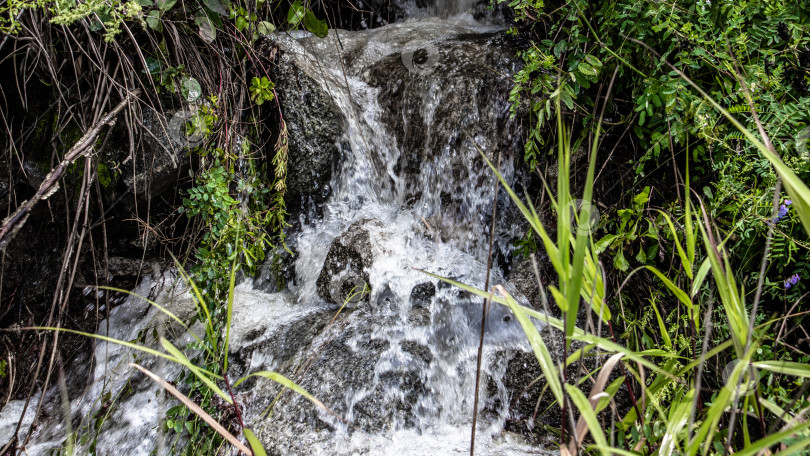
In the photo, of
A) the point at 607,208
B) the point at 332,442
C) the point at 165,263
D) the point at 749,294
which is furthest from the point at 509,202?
the point at 165,263

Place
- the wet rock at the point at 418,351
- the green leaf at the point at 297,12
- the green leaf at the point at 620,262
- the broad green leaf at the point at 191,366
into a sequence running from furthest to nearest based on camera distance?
the green leaf at the point at 297,12 → the wet rock at the point at 418,351 → the green leaf at the point at 620,262 → the broad green leaf at the point at 191,366

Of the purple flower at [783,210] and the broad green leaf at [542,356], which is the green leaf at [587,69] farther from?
the broad green leaf at [542,356]

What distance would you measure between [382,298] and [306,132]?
4.05 ft

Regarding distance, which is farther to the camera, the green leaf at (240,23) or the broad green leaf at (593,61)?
the green leaf at (240,23)

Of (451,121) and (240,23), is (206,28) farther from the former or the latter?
(451,121)

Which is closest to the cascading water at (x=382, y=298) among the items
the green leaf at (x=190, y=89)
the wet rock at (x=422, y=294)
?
the wet rock at (x=422, y=294)

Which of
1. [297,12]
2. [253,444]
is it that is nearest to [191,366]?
[253,444]

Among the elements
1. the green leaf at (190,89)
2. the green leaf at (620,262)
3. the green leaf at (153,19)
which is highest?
the green leaf at (153,19)

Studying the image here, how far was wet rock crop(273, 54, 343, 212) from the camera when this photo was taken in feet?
9.35

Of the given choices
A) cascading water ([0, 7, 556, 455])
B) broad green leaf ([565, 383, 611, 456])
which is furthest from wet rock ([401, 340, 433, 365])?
broad green leaf ([565, 383, 611, 456])

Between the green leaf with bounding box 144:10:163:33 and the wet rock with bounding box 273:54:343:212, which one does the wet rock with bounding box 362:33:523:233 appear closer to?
the wet rock with bounding box 273:54:343:212

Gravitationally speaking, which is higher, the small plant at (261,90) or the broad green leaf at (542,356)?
the small plant at (261,90)

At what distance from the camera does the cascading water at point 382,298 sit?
1.87 meters

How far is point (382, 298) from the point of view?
7.93ft
